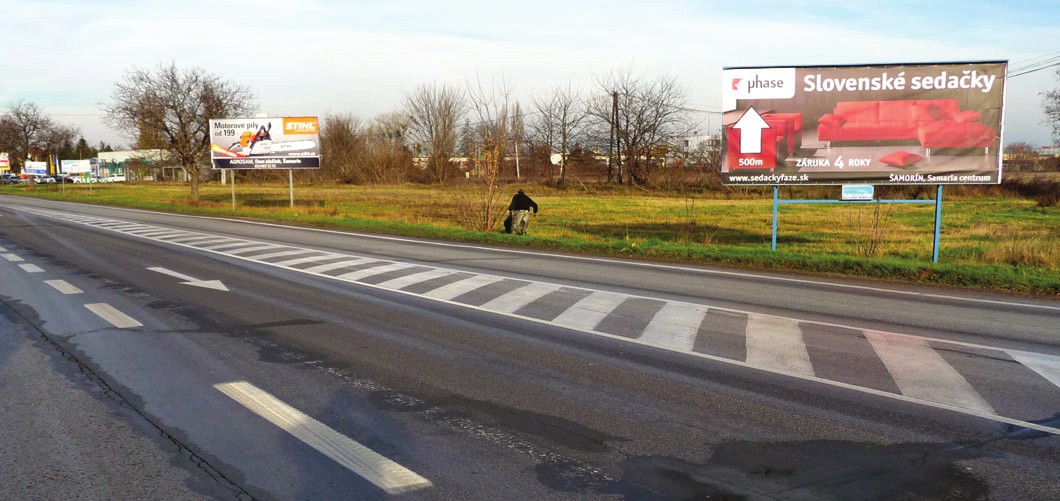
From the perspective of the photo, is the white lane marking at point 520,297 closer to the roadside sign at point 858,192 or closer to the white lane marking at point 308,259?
the white lane marking at point 308,259

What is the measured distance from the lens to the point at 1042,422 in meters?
5.64

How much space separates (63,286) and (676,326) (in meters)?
9.97

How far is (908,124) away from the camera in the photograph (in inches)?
621

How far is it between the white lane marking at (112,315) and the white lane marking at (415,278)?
3797mm

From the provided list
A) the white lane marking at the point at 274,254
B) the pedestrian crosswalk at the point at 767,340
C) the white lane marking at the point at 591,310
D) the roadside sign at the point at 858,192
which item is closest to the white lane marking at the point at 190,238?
the white lane marking at the point at 274,254

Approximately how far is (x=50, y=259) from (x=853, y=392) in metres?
16.5

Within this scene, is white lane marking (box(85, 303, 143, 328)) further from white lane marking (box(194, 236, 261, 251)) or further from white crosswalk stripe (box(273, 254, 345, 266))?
white lane marking (box(194, 236, 261, 251))

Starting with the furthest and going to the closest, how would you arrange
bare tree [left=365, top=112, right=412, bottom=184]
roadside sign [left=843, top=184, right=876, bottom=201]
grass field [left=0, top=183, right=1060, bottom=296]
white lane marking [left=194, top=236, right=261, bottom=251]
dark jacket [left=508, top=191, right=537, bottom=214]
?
bare tree [left=365, top=112, right=412, bottom=184] < dark jacket [left=508, top=191, right=537, bottom=214] < white lane marking [left=194, top=236, right=261, bottom=251] < roadside sign [left=843, top=184, right=876, bottom=201] < grass field [left=0, top=183, right=1060, bottom=296]

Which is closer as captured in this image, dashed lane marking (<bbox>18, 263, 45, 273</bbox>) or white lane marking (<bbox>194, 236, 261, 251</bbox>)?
dashed lane marking (<bbox>18, 263, 45, 273</bbox>)

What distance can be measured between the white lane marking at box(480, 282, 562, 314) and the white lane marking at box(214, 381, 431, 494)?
423 centimetres

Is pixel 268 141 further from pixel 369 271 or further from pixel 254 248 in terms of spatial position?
pixel 369 271

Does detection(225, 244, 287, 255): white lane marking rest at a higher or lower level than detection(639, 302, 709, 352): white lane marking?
lower

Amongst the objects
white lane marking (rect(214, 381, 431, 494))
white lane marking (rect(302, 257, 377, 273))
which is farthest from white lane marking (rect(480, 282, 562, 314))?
white lane marking (rect(302, 257, 377, 273))

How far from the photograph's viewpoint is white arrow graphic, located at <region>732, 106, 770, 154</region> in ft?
54.1
